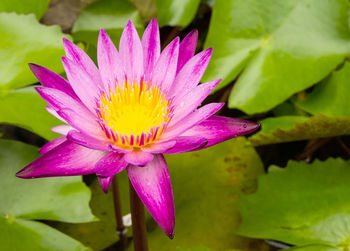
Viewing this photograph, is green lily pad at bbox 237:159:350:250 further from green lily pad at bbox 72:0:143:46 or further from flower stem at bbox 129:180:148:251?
green lily pad at bbox 72:0:143:46

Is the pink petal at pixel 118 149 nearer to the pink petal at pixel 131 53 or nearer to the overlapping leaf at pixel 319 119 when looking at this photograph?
the pink petal at pixel 131 53

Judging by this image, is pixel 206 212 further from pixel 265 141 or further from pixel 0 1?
pixel 0 1

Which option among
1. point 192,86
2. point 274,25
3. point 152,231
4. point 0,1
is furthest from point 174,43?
point 0,1

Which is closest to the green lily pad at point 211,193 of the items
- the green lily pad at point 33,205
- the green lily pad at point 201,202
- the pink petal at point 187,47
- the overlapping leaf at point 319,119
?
the green lily pad at point 201,202

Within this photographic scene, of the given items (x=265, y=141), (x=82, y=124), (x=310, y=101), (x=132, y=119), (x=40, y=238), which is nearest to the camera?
(x=82, y=124)

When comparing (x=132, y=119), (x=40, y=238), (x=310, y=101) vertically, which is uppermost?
(x=132, y=119)

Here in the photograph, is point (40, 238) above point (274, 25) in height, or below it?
below

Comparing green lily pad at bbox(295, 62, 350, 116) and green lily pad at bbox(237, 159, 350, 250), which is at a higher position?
green lily pad at bbox(295, 62, 350, 116)

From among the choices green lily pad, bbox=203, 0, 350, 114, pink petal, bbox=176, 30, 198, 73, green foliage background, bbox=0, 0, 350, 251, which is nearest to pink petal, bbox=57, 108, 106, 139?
pink petal, bbox=176, 30, 198, 73
